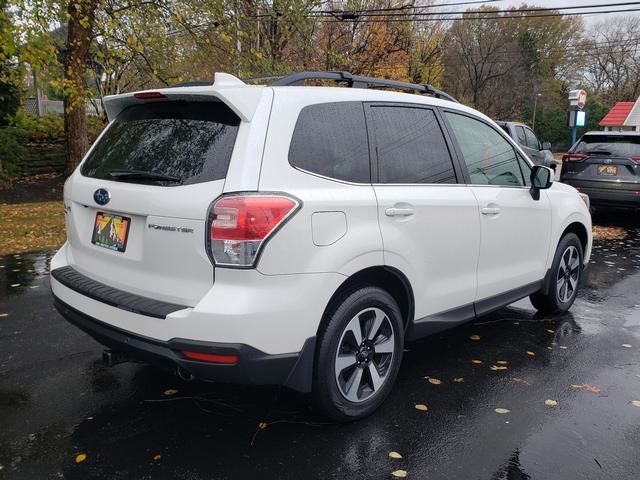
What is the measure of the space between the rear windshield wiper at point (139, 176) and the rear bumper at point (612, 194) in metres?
9.46

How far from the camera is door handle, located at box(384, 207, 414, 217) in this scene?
3150mm

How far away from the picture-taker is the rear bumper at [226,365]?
2.59 meters

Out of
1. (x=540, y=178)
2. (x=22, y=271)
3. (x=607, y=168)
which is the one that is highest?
(x=540, y=178)

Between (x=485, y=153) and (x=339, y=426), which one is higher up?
(x=485, y=153)

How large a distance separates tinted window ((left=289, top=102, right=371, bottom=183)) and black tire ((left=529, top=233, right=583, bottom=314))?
2563 millimetres

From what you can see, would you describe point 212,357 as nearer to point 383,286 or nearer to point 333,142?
point 383,286

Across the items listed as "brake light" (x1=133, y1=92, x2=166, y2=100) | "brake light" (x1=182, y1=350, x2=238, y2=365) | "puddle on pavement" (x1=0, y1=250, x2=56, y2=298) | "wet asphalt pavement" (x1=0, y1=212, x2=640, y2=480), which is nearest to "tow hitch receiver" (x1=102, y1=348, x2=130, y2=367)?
"wet asphalt pavement" (x1=0, y1=212, x2=640, y2=480)

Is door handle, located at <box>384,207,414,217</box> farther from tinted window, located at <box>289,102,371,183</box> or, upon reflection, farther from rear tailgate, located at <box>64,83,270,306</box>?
rear tailgate, located at <box>64,83,270,306</box>

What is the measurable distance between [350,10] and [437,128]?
48.6ft

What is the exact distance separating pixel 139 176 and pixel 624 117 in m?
51.5

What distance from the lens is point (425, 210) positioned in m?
3.39

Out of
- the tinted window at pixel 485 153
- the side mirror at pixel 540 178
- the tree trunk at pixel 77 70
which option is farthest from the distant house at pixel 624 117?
the tinted window at pixel 485 153

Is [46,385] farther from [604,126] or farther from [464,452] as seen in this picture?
[604,126]

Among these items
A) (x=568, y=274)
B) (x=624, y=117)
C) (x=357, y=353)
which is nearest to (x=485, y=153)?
(x=568, y=274)
